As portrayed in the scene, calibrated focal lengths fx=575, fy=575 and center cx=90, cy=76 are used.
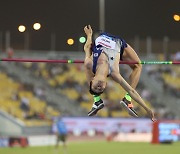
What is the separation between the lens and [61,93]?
37094 millimetres

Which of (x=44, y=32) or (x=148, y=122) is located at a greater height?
(x=44, y=32)

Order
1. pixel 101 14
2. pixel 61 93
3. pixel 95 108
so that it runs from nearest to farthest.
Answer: pixel 95 108
pixel 101 14
pixel 61 93

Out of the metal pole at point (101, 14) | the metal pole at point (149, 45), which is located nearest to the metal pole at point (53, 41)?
the metal pole at point (101, 14)

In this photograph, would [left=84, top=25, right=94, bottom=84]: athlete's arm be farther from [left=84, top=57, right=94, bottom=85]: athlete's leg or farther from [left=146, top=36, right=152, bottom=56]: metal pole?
[left=146, top=36, right=152, bottom=56]: metal pole

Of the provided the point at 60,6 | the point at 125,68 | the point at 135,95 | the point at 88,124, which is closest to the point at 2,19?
the point at 60,6

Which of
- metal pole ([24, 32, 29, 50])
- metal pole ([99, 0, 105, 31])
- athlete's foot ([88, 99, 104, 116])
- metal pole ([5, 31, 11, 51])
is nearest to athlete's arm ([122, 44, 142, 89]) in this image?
athlete's foot ([88, 99, 104, 116])

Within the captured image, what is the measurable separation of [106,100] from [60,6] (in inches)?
308

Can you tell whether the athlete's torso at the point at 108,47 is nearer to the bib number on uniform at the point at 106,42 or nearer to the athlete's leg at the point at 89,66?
the bib number on uniform at the point at 106,42

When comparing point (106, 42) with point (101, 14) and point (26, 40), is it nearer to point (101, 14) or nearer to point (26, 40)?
point (26, 40)

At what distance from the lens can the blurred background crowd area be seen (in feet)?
112

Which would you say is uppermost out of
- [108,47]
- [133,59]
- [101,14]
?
[101,14]

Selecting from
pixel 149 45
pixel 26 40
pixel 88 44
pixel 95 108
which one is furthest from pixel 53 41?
pixel 95 108

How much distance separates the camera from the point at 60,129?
86.4 feet

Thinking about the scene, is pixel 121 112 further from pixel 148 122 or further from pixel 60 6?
pixel 60 6
